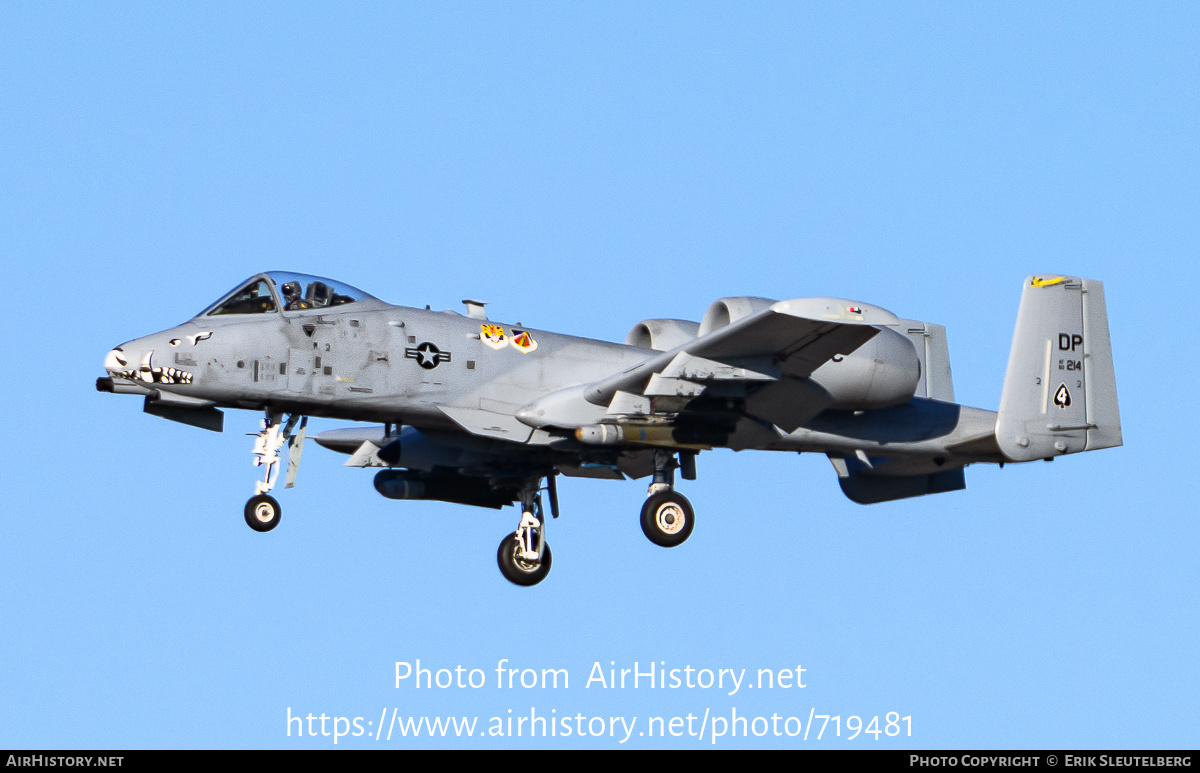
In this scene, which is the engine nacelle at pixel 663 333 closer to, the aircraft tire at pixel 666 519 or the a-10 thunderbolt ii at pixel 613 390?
the a-10 thunderbolt ii at pixel 613 390

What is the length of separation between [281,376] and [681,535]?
5.50m

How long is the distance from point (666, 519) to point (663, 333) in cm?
300

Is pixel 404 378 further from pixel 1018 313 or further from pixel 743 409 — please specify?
pixel 1018 313

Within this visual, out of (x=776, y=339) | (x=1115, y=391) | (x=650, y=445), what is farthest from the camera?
(x=1115, y=391)

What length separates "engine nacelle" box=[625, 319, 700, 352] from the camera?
23.4 m

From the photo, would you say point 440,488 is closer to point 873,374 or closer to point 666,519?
point 666,519

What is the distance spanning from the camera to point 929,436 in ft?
76.5

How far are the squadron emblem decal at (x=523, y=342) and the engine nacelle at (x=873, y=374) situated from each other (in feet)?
12.3

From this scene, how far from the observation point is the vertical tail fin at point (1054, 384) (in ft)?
75.1

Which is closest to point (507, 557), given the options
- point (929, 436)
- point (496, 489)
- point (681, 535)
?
point (496, 489)

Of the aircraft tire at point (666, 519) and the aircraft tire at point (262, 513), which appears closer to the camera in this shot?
the aircraft tire at point (262, 513)

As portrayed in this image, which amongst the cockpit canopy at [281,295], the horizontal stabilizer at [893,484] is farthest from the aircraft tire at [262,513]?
the horizontal stabilizer at [893,484]

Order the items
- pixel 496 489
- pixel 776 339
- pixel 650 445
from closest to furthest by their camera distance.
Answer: pixel 776 339 < pixel 650 445 < pixel 496 489

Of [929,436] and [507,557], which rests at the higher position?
[929,436]
